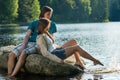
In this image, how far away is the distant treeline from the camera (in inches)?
3568

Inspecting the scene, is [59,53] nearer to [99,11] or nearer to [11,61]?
[11,61]

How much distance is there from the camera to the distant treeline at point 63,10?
297ft

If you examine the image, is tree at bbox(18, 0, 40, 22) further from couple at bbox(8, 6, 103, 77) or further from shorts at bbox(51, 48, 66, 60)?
shorts at bbox(51, 48, 66, 60)

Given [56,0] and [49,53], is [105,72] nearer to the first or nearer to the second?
[49,53]

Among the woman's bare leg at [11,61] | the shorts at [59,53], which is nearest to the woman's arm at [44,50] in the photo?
the shorts at [59,53]

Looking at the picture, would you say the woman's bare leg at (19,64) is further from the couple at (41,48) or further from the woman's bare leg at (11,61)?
the woman's bare leg at (11,61)

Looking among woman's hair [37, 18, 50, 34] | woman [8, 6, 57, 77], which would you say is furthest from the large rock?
woman's hair [37, 18, 50, 34]

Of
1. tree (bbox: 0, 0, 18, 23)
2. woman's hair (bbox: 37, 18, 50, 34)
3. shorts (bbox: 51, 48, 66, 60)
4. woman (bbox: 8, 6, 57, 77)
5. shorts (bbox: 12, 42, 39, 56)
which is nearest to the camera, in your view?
woman's hair (bbox: 37, 18, 50, 34)

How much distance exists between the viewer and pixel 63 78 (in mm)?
13766

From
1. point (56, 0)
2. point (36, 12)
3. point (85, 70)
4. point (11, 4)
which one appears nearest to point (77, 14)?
point (56, 0)

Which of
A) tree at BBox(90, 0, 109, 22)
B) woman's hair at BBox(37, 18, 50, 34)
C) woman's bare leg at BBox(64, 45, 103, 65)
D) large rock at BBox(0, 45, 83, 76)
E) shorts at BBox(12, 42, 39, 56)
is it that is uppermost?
woman's hair at BBox(37, 18, 50, 34)

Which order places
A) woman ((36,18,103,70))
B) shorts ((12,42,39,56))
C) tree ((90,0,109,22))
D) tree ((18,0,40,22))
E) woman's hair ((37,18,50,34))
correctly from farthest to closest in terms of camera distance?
tree ((90,0,109,22)), tree ((18,0,40,22)), shorts ((12,42,39,56)), woman ((36,18,103,70)), woman's hair ((37,18,50,34))

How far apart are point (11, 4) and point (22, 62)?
76686 mm

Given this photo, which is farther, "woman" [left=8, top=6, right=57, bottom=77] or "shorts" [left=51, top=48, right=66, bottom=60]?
"woman" [left=8, top=6, right=57, bottom=77]
